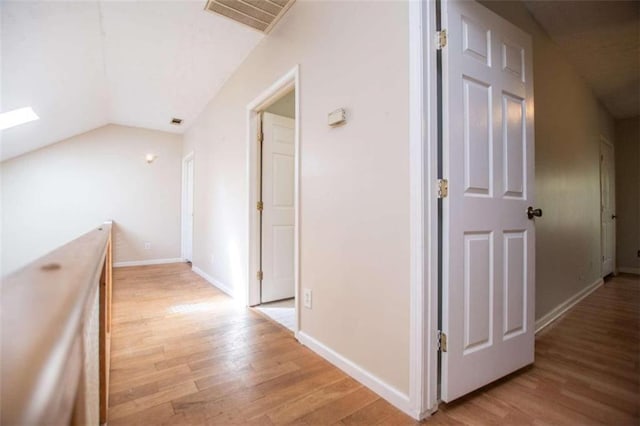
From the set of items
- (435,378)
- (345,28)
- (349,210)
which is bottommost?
(435,378)

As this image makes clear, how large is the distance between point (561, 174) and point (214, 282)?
4.04m

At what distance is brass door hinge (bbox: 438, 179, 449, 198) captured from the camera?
144 centimetres

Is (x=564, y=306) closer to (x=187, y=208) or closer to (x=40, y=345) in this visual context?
(x=40, y=345)

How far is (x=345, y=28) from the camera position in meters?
1.85

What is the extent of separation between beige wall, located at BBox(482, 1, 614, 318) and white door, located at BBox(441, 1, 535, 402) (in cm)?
68

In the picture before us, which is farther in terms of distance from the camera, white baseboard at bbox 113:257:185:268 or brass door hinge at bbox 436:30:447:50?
white baseboard at bbox 113:257:185:268

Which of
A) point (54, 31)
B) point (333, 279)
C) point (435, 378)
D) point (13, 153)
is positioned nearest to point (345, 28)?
point (333, 279)

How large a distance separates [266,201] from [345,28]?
177 centimetres

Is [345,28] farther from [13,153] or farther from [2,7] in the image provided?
[13,153]

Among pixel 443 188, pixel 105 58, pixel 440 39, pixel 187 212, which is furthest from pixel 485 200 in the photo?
pixel 187 212

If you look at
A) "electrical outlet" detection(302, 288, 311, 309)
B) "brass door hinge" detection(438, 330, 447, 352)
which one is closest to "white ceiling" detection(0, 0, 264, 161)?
"electrical outlet" detection(302, 288, 311, 309)

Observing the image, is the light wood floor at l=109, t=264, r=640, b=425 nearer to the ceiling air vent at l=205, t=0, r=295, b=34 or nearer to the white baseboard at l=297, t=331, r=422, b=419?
the white baseboard at l=297, t=331, r=422, b=419

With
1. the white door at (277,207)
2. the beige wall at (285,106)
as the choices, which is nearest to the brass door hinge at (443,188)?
the white door at (277,207)

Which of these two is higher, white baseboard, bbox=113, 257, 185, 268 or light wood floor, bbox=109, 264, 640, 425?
white baseboard, bbox=113, 257, 185, 268
